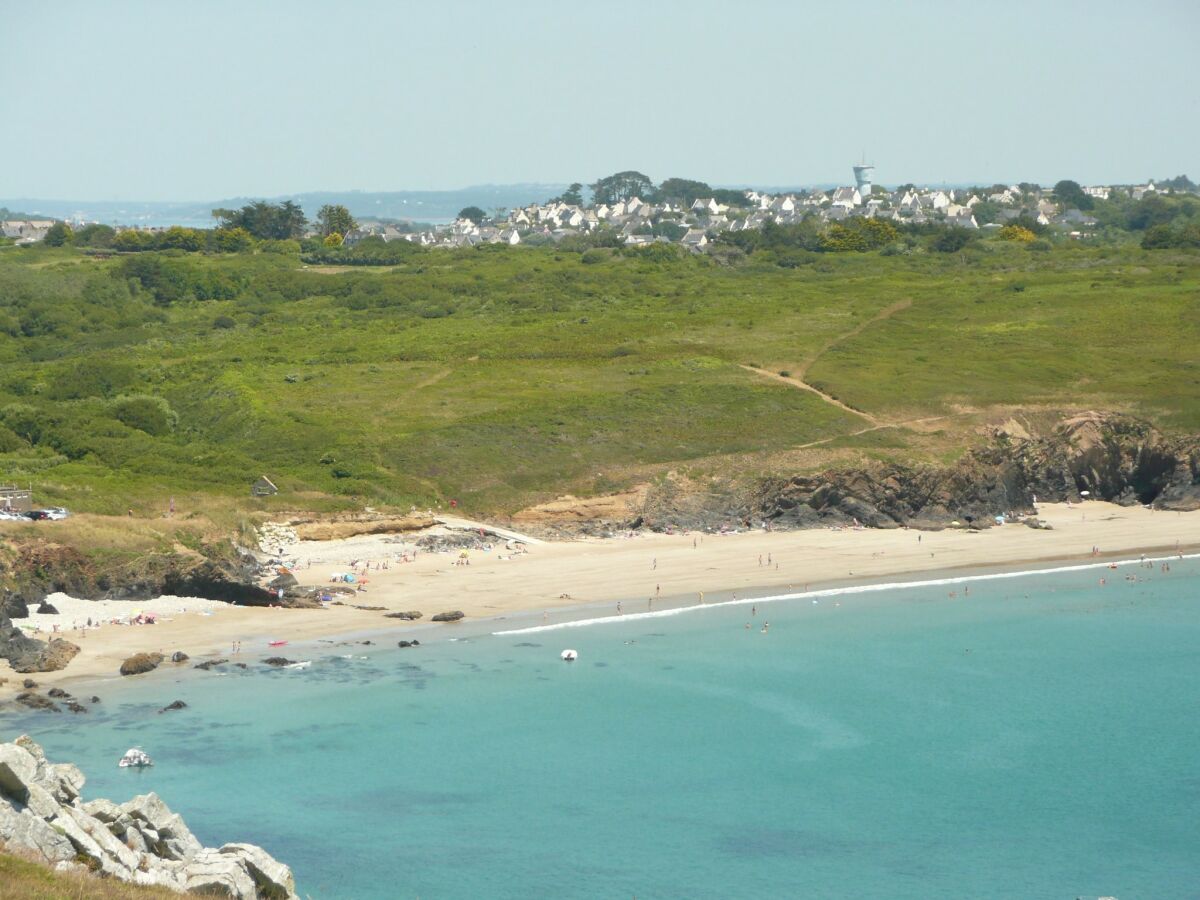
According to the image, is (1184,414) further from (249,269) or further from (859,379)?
(249,269)

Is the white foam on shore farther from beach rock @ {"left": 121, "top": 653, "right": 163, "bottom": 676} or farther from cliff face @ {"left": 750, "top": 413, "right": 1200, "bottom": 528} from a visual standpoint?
beach rock @ {"left": 121, "top": 653, "right": 163, "bottom": 676}

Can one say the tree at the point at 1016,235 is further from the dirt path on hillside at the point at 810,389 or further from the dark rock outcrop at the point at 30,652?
the dark rock outcrop at the point at 30,652

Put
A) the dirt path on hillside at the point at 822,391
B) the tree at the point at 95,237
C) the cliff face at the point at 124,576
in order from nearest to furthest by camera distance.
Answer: the cliff face at the point at 124,576, the dirt path on hillside at the point at 822,391, the tree at the point at 95,237

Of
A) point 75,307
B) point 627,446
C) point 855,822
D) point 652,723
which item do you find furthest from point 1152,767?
point 75,307

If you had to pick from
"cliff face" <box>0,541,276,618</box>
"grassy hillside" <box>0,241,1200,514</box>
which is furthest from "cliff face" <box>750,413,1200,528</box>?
"cliff face" <box>0,541,276,618</box>

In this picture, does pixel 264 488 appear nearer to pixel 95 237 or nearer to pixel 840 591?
pixel 840 591

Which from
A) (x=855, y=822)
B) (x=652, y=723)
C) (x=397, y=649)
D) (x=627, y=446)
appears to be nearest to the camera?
(x=855, y=822)

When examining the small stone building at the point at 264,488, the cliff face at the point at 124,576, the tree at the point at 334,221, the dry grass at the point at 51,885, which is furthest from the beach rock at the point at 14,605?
the tree at the point at 334,221
